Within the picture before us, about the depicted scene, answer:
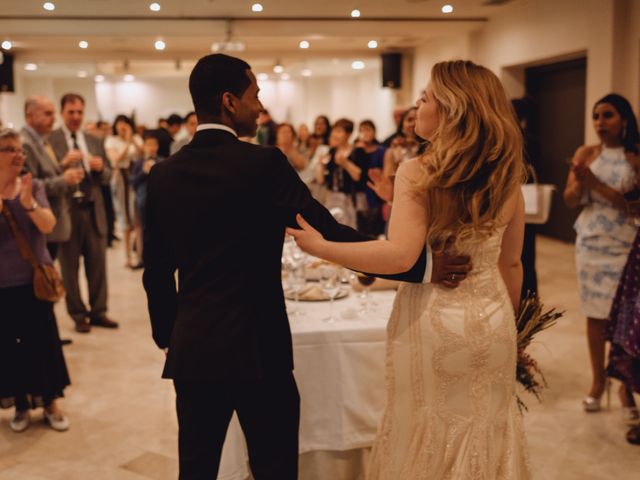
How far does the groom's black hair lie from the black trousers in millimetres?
689

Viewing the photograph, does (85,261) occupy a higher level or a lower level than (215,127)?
lower

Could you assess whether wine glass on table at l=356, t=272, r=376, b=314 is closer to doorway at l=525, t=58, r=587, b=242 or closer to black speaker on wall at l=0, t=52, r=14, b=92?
doorway at l=525, t=58, r=587, b=242

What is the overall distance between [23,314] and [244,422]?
211 cm

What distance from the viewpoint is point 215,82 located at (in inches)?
68.1

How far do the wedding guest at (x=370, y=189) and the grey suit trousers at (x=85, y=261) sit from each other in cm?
211

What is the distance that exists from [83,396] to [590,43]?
20.9 ft

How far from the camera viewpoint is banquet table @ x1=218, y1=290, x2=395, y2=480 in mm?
2656

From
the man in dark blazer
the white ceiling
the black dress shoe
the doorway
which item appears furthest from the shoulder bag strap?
the doorway

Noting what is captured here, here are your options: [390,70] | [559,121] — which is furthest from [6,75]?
[559,121]

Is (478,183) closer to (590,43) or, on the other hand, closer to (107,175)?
(107,175)

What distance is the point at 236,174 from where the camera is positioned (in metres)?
1.71

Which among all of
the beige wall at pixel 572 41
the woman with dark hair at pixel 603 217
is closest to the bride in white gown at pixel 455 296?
the woman with dark hair at pixel 603 217

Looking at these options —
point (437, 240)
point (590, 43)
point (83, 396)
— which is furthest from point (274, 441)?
point (590, 43)

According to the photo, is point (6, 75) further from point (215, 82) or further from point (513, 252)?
point (513, 252)
